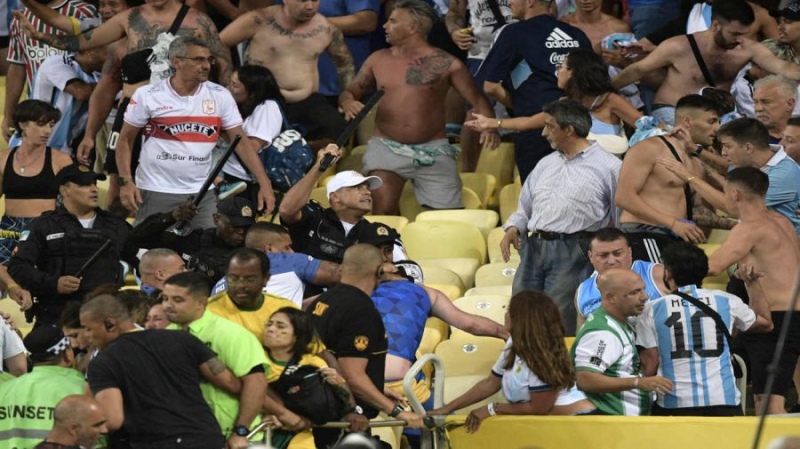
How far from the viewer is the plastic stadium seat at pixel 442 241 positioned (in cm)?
1127

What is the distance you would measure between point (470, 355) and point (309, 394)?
1741mm

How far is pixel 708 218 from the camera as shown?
10688 millimetres

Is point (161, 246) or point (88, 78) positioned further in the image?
point (88, 78)

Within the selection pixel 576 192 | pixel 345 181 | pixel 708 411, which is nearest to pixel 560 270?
pixel 576 192

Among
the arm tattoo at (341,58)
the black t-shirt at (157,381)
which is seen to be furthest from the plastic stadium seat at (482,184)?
the black t-shirt at (157,381)

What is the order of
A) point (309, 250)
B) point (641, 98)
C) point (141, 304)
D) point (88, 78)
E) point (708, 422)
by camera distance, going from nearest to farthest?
1. point (708, 422)
2. point (141, 304)
3. point (309, 250)
4. point (641, 98)
5. point (88, 78)

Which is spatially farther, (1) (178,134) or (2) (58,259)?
(1) (178,134)

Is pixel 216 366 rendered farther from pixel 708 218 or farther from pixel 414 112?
pixel 414 112

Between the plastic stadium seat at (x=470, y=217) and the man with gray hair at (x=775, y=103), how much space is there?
202 centimetres

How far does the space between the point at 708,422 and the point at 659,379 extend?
0.40 metres

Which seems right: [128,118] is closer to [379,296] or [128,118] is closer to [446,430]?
[379,296]

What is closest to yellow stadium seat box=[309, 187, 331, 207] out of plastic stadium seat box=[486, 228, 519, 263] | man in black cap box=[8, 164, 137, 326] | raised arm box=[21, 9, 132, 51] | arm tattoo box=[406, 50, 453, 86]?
arm tattoo box=[406, 50, 453, 86]

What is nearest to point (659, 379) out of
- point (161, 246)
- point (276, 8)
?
point (161, 246)

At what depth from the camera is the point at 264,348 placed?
26.7ft
